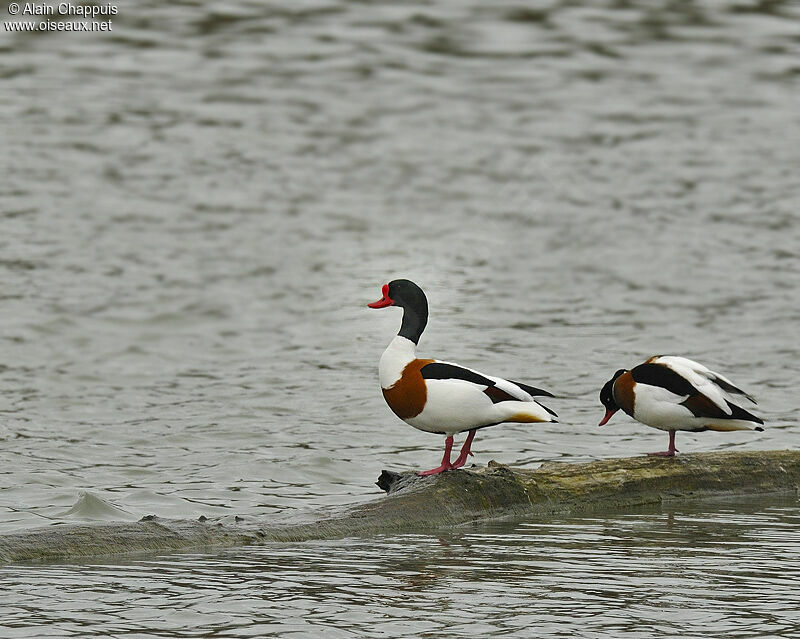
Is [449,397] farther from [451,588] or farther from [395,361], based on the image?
[451,588]

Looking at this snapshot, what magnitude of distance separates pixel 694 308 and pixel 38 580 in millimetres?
14961

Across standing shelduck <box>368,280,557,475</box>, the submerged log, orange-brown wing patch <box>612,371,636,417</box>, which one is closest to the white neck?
standing shelduck <box>368,280,557,475</box>

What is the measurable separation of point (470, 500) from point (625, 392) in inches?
71.7

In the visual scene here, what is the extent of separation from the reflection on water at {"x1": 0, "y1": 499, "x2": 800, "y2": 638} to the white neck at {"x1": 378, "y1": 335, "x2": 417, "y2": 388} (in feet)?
3.90

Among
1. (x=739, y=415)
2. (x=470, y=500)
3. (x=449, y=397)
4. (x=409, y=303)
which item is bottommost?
(x=470, y=500)

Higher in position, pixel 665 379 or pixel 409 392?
pixel 409 392

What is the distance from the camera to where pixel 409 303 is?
34.8 feet

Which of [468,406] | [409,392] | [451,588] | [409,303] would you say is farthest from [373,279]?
[451,588]

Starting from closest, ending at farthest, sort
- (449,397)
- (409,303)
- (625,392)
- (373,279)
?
(449,397)
(409,303)
(625,392)
(373,279)

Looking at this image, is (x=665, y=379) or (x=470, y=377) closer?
(x=470, y=377)

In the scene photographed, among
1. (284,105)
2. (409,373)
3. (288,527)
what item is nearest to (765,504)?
(409,373)

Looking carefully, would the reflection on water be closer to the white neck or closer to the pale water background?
the pale water background

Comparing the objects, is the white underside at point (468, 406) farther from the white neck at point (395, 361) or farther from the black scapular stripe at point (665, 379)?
the black scapular stripe at point (665, 379)

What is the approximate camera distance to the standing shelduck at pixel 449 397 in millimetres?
9914
